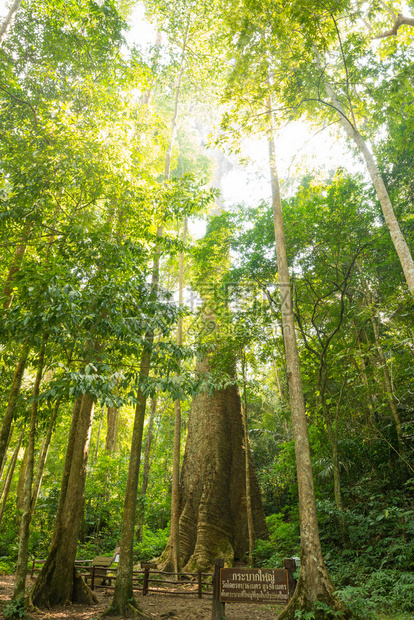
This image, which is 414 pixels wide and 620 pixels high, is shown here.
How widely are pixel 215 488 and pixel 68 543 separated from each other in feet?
15.4

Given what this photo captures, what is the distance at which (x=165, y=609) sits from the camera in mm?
6848

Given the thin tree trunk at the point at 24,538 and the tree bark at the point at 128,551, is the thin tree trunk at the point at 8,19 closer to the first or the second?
the tree bark at the point at 128,551

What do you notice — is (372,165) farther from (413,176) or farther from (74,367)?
(74,367)

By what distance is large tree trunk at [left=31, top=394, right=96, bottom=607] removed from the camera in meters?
6.23

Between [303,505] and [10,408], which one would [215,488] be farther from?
[10,408]

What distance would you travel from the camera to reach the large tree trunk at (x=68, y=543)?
6234mm

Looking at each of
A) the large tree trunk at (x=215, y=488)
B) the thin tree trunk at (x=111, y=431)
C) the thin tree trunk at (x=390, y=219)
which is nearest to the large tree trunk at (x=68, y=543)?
the large tree trunk at (x=215, y=488)

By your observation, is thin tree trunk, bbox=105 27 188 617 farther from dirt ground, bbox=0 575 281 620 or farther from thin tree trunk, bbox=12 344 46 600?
thin tree trunk, bbox=12 344 46 600

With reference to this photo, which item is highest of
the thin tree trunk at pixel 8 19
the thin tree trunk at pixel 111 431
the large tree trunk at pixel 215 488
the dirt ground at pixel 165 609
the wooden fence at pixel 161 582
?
the thin tree trunk at pixel 8 19

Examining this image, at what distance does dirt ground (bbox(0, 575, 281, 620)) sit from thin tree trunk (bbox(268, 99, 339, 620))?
1.86m

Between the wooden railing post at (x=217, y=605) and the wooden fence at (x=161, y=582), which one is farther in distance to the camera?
the wooden fence at (x=161, y=582)

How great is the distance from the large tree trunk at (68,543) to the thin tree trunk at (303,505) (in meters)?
3.64

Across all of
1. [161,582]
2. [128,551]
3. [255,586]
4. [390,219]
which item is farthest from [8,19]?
[161,582]

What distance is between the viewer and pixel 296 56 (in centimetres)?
809
